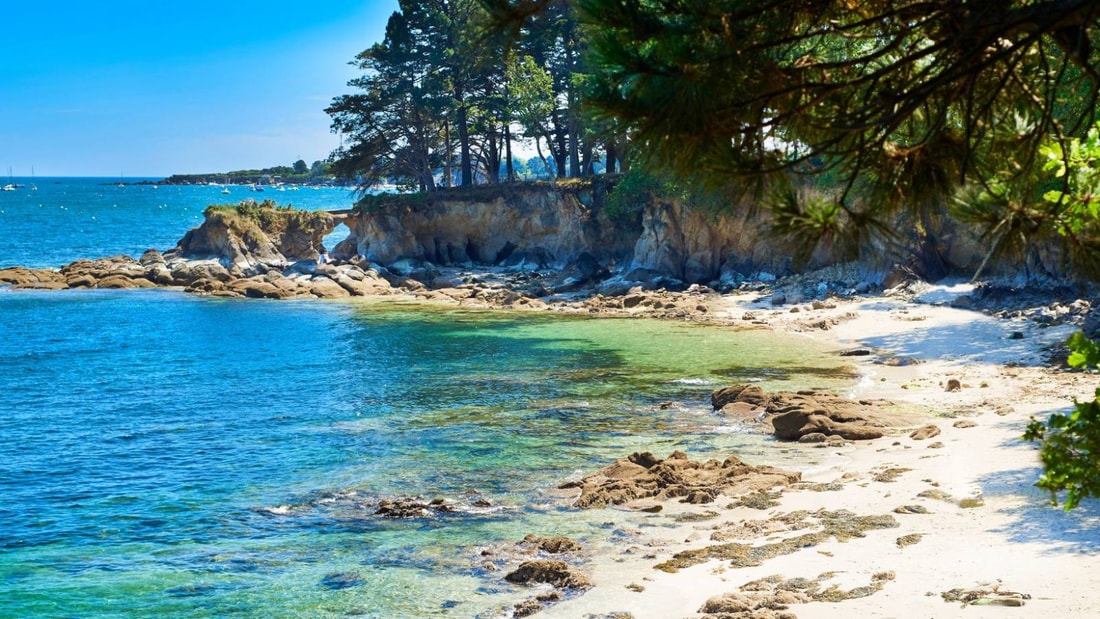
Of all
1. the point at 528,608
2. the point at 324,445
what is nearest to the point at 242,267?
the point at 324,445

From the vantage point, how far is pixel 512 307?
42.8 meters

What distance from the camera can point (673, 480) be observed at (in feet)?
52.1

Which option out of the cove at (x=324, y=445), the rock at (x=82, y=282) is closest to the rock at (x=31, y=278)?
the rock at (x=82, y=282)

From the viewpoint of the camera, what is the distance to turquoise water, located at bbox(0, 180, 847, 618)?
1266 centimetres

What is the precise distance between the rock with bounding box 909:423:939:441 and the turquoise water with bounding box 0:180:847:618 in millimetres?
2374

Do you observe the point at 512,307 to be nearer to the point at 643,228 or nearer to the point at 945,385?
the point at 643,228

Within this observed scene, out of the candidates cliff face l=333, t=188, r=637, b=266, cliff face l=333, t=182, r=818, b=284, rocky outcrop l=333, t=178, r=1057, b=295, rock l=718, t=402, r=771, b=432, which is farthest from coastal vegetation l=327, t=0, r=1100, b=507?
cliff face l=333, t=188, r=637, b=266

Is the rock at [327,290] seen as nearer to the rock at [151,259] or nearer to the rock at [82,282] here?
the rock at [82,282]

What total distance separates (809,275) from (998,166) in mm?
36076

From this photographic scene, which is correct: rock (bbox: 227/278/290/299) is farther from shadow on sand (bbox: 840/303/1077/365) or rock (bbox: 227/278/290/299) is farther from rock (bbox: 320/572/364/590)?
rock (bbox: 320/572/364/590)

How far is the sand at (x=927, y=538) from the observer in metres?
9.77

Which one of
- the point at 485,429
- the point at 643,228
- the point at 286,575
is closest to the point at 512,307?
the point at 643,228

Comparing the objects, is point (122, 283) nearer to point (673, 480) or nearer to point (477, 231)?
point (477, 231)

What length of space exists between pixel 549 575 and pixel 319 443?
30.7 feet
